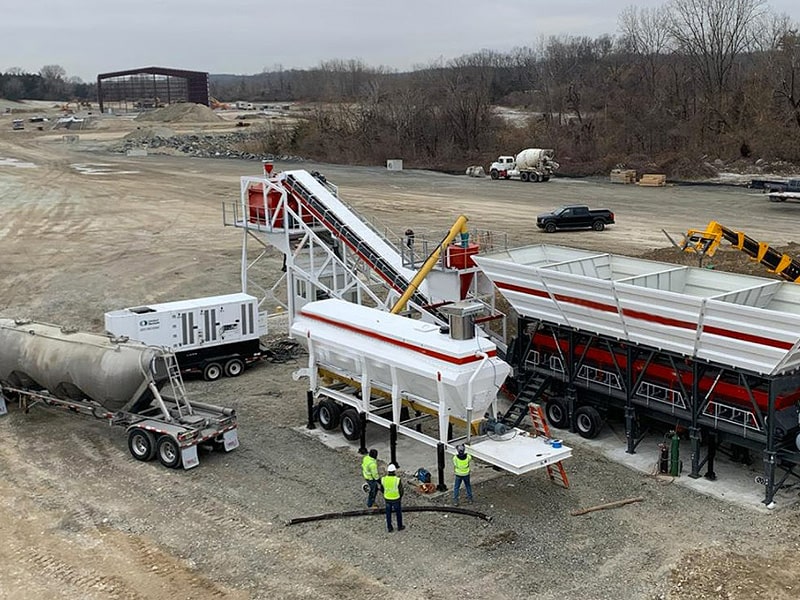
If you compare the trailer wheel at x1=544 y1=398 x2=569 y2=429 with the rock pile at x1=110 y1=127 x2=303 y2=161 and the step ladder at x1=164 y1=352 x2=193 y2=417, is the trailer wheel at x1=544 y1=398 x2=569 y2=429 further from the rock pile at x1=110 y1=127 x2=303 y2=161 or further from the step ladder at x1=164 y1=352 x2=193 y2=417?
the rock pile at x1=110 y1=127 x2=303 y2=161

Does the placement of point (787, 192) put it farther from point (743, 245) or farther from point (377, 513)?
point (377, 513)

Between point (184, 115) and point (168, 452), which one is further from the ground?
point (184, 115)

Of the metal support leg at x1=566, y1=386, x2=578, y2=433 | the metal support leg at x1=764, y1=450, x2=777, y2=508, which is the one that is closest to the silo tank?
the metal support leg at x1=566, y1=386, x2=578, y2=433

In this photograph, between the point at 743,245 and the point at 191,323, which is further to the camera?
the point at 743,245

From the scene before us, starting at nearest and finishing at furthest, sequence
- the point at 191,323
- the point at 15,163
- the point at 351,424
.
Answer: the point at 351,424, the point at 191,323, the point at 15,163

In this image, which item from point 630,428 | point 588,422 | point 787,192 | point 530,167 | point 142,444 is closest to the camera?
point 630,428

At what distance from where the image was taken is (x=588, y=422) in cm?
1878

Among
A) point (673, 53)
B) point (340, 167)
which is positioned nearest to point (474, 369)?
point (340, 167)

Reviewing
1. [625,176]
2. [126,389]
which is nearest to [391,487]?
[126,389]

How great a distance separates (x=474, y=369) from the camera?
1628 centimetres

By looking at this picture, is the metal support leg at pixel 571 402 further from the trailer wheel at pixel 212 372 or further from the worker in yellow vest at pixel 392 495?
the trailer wheel at pixel 212 372

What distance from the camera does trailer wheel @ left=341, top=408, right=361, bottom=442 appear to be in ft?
61.9

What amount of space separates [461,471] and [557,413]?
4.80 m

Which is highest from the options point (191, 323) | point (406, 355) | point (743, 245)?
point (743, 245)
